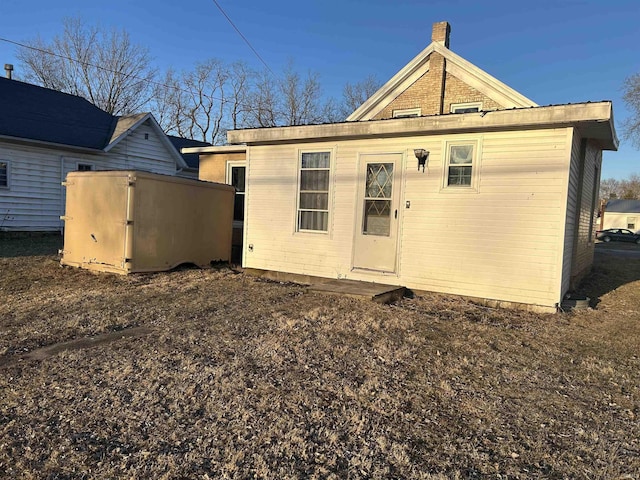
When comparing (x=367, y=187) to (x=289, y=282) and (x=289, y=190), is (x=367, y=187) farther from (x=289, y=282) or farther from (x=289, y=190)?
(x=289, y=282)

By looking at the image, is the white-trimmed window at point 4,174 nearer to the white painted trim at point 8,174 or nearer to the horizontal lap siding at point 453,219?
the white painted trim at point 8,174

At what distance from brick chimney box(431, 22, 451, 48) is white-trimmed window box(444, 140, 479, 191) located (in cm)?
1204

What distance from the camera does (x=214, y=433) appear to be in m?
2.64

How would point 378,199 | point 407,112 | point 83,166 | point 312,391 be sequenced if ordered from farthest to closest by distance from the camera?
point 407,112
point 83,166
point 378,199
point 312,391

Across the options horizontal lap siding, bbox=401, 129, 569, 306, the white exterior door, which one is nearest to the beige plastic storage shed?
the white exterior door

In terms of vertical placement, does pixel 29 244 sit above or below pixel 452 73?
below

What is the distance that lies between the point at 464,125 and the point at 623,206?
1842 inches

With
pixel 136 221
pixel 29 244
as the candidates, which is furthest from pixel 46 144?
pixel 136 221

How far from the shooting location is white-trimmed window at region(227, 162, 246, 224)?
10734mm

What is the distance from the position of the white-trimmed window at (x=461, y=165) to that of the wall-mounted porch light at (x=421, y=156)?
0.31 meters

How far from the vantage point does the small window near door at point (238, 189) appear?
10.7m

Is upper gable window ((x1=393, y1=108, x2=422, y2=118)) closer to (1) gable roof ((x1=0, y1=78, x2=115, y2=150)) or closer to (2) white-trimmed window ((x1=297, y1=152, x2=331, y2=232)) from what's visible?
(2) white-trimmed window ((x1=297, y1=152, x2=331, y2=232))

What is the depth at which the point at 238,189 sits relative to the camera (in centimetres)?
1084

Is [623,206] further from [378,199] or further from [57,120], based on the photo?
[57,120]
